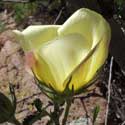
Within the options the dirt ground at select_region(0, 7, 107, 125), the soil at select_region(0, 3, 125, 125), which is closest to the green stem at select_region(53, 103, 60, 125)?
the soil at select_region(0, 3, 125, 125)

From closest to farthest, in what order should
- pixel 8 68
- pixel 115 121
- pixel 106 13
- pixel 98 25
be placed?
1. pixel 98 25
2. pixel 106 13
3. pixel 115 121
4. pixel 8 68

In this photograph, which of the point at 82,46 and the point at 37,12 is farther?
the point at 37,12

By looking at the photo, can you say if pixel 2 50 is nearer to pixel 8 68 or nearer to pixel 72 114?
pixel 8 68

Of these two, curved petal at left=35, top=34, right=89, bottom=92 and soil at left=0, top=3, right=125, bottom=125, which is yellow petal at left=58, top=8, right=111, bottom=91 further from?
soil at left=0, top=3, right=125, bottom=125

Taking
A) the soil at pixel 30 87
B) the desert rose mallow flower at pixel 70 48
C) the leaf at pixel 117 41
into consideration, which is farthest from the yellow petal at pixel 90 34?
Answer: the soil at pixel 30 87

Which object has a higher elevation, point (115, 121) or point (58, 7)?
point (58, 7)

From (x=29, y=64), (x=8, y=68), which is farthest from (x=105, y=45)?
(x=8, y=68)

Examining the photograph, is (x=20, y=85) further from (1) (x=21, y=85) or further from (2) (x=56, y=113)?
(2) (x=56, y=113)

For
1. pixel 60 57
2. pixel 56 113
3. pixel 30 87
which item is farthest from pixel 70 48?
pixel 30 87

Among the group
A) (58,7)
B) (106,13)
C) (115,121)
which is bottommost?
(115,121)
